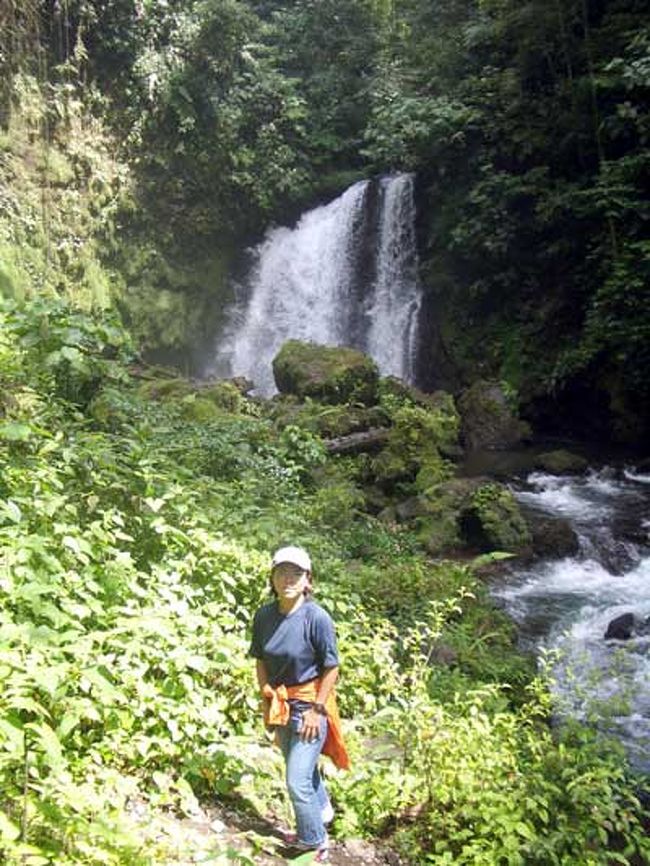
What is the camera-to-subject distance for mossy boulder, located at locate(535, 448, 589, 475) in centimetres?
1260

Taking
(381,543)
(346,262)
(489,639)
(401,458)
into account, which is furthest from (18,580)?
(346,262)

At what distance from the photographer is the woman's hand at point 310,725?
3186 millimetres

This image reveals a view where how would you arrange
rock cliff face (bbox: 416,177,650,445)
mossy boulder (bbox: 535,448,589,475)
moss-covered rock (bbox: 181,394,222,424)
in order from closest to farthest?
moss-covered rock (bbox: 181,394,222,424), mossy boulder (bbox: 535,448,589,475), rock cliff face (bbox: 416,177,650,445)

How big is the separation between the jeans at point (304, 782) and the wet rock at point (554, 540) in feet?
22.1

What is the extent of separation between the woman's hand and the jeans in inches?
1.0

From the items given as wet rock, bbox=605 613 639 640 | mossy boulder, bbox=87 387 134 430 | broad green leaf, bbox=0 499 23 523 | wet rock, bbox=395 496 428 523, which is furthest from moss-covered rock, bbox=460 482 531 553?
broad green leaf, bbox=0 499 23 523

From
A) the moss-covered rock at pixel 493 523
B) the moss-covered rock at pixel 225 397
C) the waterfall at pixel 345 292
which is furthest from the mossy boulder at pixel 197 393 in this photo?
the waterfall at pixel 345 292

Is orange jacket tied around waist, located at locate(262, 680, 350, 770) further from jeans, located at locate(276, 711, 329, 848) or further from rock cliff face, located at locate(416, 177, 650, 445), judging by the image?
rock cliff face, located at locate(416, 177, 650, 445)

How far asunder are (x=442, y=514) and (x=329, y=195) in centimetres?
1280

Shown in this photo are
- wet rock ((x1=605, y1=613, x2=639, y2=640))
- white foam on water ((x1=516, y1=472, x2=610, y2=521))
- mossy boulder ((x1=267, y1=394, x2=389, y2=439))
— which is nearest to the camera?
wet rock ((x1=605, y1=613, x2=639, y2=640))

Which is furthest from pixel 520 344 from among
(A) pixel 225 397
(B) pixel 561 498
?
(A) pixel 225 397

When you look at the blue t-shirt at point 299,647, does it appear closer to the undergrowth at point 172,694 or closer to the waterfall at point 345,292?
the undergrowth at point 172,694

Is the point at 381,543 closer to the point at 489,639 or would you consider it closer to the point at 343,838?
the point at 489,639

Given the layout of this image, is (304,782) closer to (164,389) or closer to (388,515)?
(388,515)
